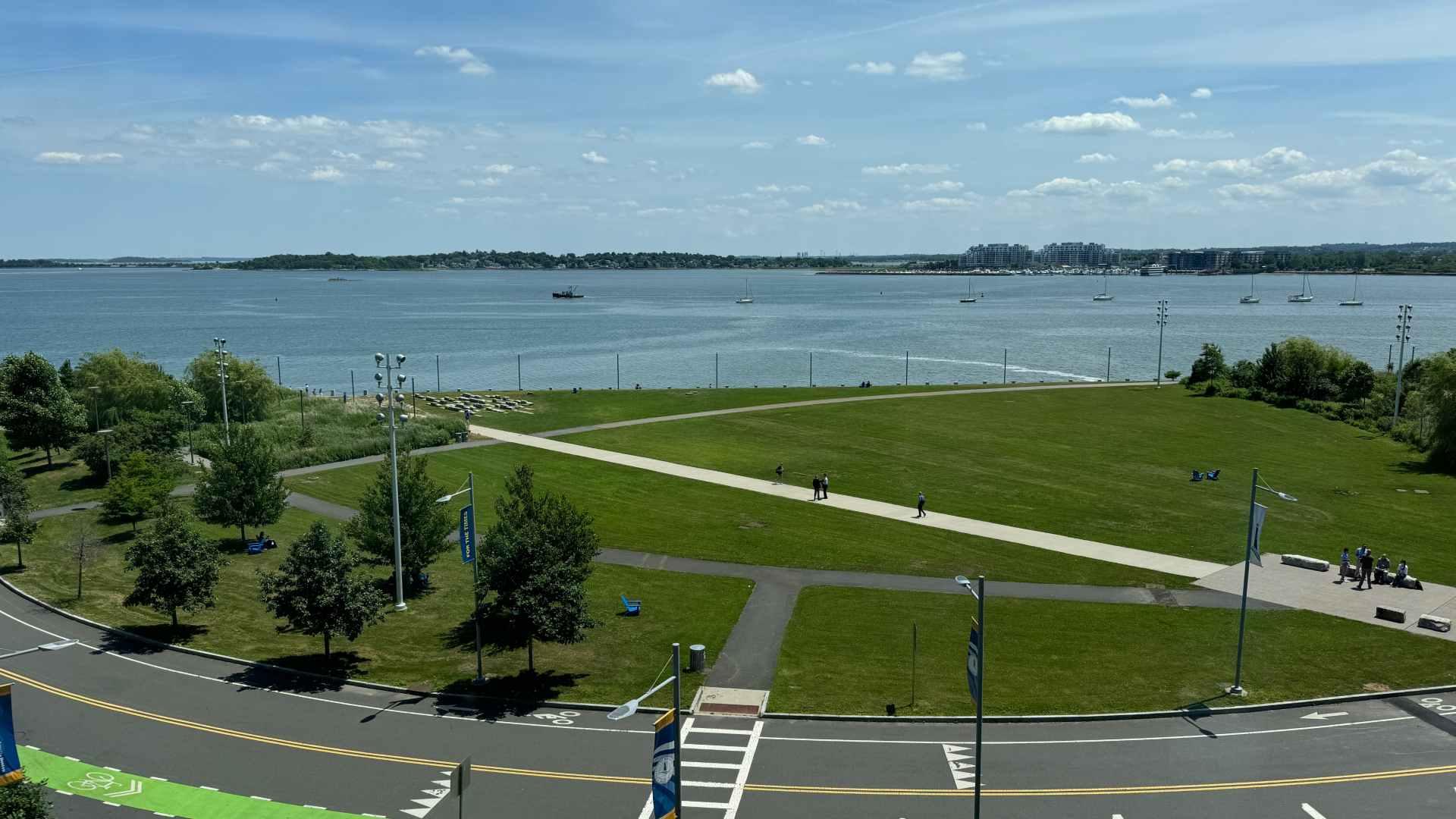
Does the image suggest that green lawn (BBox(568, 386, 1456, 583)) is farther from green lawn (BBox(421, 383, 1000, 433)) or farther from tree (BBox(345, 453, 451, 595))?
tree (BBox(345, 453, 451, 595))

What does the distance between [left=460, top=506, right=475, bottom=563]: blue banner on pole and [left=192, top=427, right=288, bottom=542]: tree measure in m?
18.3

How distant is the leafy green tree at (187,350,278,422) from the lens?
73.4m

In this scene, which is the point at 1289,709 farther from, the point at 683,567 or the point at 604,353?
the point at 604,353

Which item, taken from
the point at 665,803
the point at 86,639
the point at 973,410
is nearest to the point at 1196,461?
the point at 973,410

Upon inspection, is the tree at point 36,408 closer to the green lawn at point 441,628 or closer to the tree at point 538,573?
the green lawn at point 441,628

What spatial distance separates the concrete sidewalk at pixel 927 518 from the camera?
39.9 metres

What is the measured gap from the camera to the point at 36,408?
59.2 meters

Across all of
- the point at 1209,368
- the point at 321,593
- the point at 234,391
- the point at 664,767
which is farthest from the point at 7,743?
the point at 1209,368

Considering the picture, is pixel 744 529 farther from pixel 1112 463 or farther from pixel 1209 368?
pixel 1209 368

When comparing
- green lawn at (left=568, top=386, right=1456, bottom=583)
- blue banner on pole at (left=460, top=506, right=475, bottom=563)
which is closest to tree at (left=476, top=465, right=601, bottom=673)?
blue banner on pole at (left=460, top=506, right=475, bottom=563)

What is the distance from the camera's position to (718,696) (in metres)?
27.3

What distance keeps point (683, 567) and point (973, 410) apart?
159 ft

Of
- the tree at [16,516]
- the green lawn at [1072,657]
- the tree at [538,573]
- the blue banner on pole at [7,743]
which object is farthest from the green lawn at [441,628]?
the blue banner on pole at [7,743]

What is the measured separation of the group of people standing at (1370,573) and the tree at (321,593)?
119ft
